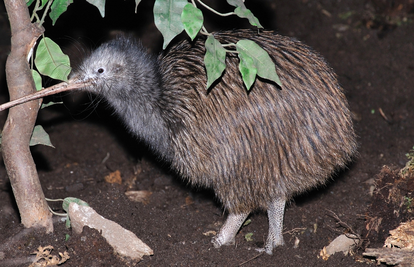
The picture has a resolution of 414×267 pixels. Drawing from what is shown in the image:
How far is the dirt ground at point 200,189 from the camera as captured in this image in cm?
357

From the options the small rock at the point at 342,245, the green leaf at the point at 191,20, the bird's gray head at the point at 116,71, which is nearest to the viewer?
the green leaf at the point at 191,20

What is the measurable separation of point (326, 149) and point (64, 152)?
2.97m

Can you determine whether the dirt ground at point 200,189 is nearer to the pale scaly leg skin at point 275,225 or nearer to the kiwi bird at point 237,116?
the pale scaly leg skin at point 275,225

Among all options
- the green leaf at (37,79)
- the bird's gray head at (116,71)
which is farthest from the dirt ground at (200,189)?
the green leaf at (37,79)

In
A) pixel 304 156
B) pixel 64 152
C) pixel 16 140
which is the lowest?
pixel 64 152

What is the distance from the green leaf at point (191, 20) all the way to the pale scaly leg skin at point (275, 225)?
173cm

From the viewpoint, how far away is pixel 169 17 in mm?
2637

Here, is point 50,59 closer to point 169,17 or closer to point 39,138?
point 39,138

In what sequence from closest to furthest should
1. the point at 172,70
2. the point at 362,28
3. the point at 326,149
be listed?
the point at 326,149 → the point at 172,70 → the point at 362,28

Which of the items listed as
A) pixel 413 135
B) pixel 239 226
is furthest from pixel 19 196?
pixel 413 135

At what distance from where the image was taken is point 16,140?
3.22 m

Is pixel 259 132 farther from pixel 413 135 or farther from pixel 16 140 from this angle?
pixel 413 135

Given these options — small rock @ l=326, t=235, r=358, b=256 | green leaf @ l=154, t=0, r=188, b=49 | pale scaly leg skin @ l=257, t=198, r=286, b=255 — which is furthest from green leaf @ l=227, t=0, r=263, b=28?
small rock @ l=326, t=235, r=358, b=256

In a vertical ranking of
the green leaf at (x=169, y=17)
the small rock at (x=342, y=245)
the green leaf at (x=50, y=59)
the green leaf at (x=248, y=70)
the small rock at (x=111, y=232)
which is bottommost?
the small rock at (x=111, y=232)
